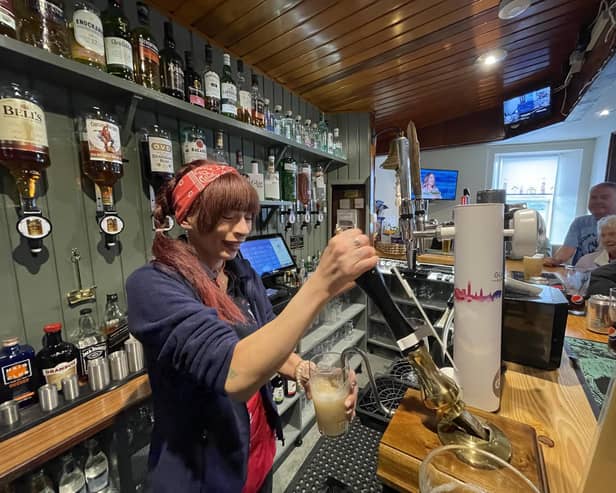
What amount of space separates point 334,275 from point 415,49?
190cm

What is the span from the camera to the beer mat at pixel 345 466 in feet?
2.31

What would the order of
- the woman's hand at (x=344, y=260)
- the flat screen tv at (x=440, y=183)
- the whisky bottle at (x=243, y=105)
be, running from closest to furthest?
the woman's hand at (x=344, y=260) < the whisky bottle at (x=243, y=105) < the flat screen tv at (x=440, y=183)

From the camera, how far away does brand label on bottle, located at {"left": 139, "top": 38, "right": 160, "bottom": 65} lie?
108 centimetres

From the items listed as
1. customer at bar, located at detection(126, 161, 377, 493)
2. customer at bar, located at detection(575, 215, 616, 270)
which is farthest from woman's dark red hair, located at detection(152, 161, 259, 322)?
customer at bar, located at detection(575, 215, 616, 270)

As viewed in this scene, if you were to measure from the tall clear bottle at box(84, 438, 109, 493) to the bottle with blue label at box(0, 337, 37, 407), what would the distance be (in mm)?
265

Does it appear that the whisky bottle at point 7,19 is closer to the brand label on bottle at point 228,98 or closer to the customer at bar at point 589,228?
the brand label on bottle at point 228,98

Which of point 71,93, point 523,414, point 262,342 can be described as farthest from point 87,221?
point 523,414

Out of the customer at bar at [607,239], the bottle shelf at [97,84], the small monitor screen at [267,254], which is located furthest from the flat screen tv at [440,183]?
the bottle shelf at [97,84]

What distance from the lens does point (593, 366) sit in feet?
2.82

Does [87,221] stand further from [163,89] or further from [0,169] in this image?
[163,89]

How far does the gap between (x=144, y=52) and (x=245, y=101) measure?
558mm

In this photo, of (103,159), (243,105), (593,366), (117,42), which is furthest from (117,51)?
(593,366)

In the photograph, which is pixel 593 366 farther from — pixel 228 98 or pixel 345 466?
pixel 228 98

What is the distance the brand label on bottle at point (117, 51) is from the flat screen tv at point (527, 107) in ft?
11.4
